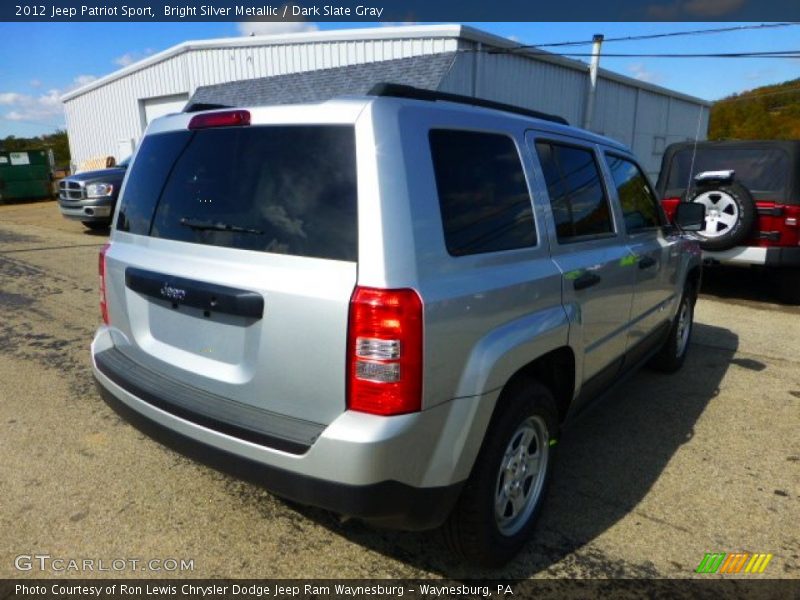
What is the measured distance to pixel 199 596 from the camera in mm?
2145

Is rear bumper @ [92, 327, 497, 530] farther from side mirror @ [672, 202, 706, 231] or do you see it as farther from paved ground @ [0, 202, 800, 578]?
side mirror @ [672, 202, 706, 231]

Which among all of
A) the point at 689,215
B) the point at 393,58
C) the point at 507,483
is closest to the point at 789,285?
the point at 689,215

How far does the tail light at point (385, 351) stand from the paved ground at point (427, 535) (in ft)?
3.16

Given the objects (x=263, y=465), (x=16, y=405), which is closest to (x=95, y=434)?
(x=16, y=405)

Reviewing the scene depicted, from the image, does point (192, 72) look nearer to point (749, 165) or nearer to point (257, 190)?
point (749, 165)

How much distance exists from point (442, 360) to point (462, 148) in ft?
2.71

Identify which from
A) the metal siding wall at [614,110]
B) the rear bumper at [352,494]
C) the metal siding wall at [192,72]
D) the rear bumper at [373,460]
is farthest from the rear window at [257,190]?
the metal siding wall at [614,110]

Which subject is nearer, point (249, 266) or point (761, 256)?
point (249, 266)

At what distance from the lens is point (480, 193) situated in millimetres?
2123

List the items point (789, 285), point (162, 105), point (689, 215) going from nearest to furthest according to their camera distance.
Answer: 1. point (689, 215)
2. point (789, 285)
3. point (162, 105)

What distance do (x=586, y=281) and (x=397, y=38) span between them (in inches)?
472

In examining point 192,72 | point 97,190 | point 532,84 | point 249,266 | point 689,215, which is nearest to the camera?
point 249,266

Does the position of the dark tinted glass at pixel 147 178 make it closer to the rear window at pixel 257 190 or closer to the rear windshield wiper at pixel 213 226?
the rear window at pixel 257 190

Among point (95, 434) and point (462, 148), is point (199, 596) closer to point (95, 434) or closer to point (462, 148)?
point (95, 434)
